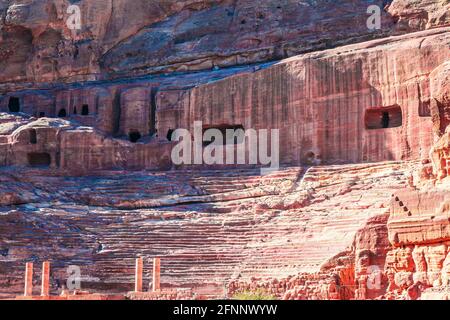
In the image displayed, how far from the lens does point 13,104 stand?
147ft

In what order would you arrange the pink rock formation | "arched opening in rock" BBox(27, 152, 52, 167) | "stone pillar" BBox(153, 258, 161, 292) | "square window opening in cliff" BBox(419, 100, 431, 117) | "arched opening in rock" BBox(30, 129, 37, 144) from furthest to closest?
1. "arched opening in rock" BBox(27, 152, 52, 167)
2. "arched opening in rock" BBox(30, 129, 37, 144)
3. "square window opening in cliff" BBox(419, 100, 431, 117)
4. the pink rock formation
5. "stone pillar" BBox(153, 258, 161, 292)

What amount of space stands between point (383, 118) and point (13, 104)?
1884 centimetres

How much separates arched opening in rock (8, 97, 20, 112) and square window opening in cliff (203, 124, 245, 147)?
1070 centimetres

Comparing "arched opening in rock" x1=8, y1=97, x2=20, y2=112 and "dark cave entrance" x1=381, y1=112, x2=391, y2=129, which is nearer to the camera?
"dark cave entrance" x1=381, y1=112, x2=391, y2=129

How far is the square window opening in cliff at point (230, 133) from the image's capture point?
38.6 meters

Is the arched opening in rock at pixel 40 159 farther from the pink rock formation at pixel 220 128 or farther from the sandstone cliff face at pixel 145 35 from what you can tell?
the sandstone cliff face at pixel 145 35

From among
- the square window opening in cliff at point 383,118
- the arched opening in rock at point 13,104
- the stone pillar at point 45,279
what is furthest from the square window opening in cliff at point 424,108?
the arched opening in rock at point 13,104

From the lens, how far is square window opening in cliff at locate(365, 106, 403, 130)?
117ft

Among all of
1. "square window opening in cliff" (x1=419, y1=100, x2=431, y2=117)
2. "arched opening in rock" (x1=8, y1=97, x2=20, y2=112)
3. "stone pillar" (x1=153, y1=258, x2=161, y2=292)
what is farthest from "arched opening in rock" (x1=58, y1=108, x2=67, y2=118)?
"square window opening in cliff" (x1=419, y1=100, x2=431, y2=117)

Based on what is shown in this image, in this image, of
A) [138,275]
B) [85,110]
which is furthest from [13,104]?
[138,275]

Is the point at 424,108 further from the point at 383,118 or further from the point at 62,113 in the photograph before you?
the point at 62,113

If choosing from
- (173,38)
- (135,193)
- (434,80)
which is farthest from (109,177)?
(434,80)

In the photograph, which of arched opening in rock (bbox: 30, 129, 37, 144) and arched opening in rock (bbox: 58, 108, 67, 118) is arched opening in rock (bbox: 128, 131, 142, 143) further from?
arched opening in rock (bbox: 30, 129, 37, 144)
